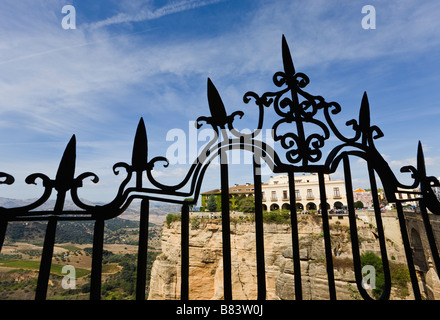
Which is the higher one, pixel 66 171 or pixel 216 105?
pixel 216 105

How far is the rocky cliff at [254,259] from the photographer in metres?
17.9

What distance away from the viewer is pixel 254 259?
26.2 m

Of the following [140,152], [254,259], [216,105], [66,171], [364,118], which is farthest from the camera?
[254,259]

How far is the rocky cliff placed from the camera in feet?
58.8

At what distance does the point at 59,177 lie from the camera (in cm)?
142

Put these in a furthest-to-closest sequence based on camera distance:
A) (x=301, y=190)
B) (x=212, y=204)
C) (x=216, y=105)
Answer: (x=212, y=204) → (x=301, y=190) → (x=216, y=105)

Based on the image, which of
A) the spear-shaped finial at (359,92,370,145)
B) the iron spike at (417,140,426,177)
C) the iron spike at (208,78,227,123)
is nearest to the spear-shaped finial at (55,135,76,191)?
the iron spike at (208,78,227,123)

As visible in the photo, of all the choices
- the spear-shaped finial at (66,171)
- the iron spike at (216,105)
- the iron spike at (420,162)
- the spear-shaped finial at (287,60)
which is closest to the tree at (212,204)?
the iron spike at (420,162)

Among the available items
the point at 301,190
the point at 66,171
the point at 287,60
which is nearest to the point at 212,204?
the point at 301,190

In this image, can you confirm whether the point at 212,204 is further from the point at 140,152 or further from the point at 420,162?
the point at 140,152

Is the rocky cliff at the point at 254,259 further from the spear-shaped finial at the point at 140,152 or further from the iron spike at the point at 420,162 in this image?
the spear-shaped finial at the point at 140,152

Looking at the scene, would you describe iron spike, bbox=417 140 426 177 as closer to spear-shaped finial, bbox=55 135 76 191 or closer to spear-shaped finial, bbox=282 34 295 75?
spear-shaped finial, bbox=282 34 295 75
